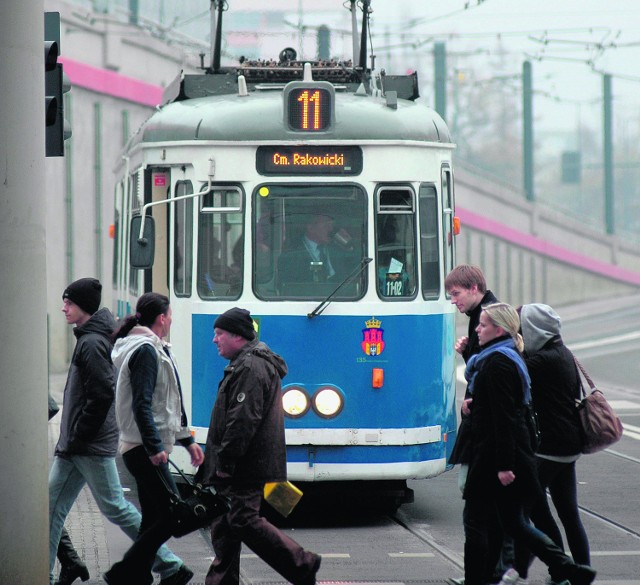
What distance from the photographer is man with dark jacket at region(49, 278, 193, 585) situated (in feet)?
23.9

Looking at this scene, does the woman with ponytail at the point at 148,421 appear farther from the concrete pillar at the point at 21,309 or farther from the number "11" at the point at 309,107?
the number "11" at the point at 309,107

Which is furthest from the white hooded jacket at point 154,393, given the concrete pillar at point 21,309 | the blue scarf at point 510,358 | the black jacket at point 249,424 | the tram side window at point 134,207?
the tram side window at point 134,207

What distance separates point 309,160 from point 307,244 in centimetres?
58

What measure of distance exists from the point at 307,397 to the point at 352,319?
1.99ft

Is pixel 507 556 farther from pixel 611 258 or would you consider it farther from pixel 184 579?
pixel 611 258

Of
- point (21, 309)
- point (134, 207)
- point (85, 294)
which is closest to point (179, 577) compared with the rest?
point (85, 294)

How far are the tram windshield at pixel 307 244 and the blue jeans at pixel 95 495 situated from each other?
247 centimetres

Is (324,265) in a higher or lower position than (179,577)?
higher

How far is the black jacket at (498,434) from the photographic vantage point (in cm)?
717

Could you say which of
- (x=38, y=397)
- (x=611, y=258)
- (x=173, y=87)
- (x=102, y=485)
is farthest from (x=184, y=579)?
(x=611, y=258)

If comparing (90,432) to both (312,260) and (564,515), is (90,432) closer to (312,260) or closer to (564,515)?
(564,515)

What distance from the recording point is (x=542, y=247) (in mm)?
38938

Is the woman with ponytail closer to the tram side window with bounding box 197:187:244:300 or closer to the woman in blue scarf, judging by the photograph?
the woman in blue scarf

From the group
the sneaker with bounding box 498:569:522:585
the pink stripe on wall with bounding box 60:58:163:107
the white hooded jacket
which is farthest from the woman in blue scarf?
the pink stripe on wall with bounding box 60:58:163:107
